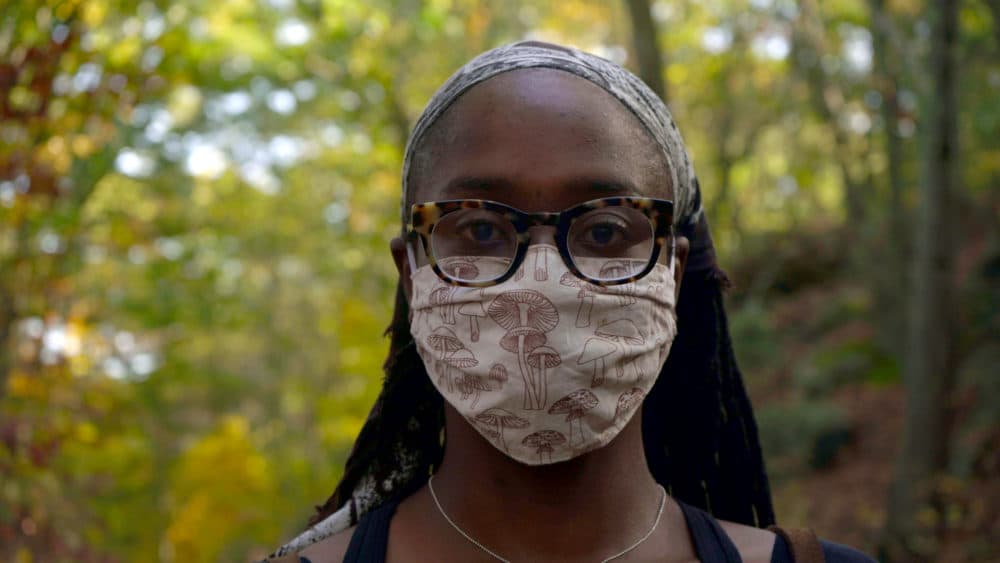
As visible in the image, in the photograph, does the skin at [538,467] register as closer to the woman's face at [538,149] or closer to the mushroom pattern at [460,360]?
the woman's face at [538,149]

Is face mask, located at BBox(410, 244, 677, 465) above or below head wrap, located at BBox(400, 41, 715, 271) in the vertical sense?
below

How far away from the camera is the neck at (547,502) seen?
221 centimetres

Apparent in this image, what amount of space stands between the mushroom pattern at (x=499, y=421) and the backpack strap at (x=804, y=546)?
636mm

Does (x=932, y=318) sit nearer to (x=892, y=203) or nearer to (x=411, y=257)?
(x=892, y=203)

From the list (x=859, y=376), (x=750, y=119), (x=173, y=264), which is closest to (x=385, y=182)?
(x=173, y=264)

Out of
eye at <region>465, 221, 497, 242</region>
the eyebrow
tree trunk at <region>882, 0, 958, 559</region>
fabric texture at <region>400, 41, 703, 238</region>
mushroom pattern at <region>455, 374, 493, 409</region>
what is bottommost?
tree trunk at <region>882, 0, 958, 559</region>

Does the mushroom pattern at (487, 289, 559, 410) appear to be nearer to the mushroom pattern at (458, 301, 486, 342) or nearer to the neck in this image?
the mushroom pattern at (458, 301, 486, 342)

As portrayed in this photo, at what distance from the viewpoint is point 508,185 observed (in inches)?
83.2

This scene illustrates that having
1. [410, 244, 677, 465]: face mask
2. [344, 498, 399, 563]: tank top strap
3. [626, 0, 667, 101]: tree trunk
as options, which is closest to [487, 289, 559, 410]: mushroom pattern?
[410, 244, 677, 465]: face mask

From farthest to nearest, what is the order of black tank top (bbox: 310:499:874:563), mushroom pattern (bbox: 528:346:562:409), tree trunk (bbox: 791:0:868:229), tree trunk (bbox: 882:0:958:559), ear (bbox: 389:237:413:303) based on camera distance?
tree trunk (bbox: 791:0:868:229), tree trunk (bbox: 882:0:958:559), ear (bbox: 389:237:413:303), black tank top (bbox: 310:499:874:563), mushroom pattern (bbox: 528:346:562:409)

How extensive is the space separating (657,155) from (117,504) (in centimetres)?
847

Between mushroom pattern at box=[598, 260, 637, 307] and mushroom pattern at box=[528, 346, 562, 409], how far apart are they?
0.18 meters

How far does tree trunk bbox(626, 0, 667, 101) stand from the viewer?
8.34m

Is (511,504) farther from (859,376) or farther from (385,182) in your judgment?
(859,376)
